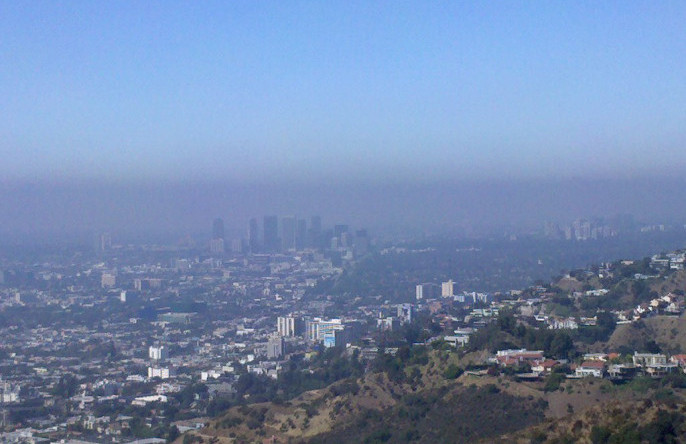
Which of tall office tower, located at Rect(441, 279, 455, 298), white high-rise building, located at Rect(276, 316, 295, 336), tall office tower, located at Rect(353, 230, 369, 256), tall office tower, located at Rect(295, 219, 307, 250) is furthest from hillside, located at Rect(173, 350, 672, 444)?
tall office tower, located at Rect(295, 219, 307, 250)

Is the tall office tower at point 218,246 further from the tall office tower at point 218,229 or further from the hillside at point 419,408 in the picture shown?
the hillside at point 419,408

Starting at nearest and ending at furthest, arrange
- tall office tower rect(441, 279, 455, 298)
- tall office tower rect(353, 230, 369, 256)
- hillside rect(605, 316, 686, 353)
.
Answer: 1. hillside rect(605, 316, 686, 353)
2. tall office tower rect(441, 279, 455, 298)
3. tall office tower rect(353, 230, 369, 256)

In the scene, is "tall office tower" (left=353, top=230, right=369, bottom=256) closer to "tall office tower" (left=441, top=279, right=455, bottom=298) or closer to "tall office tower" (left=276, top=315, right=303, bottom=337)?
"tall office tower" (left=441, top=279, right=455, bottom=298)

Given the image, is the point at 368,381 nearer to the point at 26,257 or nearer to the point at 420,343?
the point at 420,343

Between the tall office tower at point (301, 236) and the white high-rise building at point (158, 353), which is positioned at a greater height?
the tall office tower at point (301, 236)

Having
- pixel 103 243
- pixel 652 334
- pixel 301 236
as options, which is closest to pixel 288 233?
pixel 301 236

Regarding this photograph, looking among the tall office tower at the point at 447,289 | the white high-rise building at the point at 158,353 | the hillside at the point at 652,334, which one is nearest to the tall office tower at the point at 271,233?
the tall office tower at the point at 447,289
